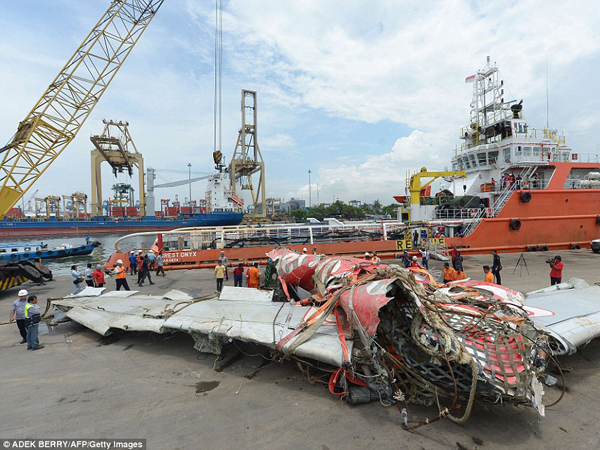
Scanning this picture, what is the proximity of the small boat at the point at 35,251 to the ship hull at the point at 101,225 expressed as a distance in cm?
2028

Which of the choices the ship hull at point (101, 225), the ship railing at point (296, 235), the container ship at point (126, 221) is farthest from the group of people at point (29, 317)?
the ship hull at point (101, 225)

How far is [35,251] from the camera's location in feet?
63.0

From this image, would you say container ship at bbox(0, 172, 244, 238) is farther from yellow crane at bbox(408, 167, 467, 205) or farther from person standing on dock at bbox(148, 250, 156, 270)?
yellow crane at bbox(408, 167, 467, 205)

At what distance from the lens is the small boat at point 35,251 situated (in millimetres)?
16266

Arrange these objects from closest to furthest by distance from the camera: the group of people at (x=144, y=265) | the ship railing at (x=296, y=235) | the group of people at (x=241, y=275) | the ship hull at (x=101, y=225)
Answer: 1. the group of people at (x=241, y=275)
2. the group of people at (x=144, y=265)
3. the ship railing at (x=296, y=235)
4. the ship hull at (x=101, y=225)

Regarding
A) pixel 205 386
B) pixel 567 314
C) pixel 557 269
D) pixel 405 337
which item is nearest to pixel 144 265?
pixel 205 386

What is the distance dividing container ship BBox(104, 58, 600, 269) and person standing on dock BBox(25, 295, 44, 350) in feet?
27.7

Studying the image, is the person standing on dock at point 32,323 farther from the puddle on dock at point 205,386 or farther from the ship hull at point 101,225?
the ship hull at point 101,225

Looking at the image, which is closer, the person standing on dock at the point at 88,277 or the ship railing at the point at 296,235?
the person standing on dock at the point at 88,277

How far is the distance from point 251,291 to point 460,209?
1584 centimetres

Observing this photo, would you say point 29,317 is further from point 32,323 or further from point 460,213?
point 460,213

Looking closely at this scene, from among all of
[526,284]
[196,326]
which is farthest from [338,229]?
[196,326]

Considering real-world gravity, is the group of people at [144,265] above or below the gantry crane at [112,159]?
below

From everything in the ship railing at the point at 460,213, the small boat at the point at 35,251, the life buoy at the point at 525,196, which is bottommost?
the small boat at the point at 35,251
